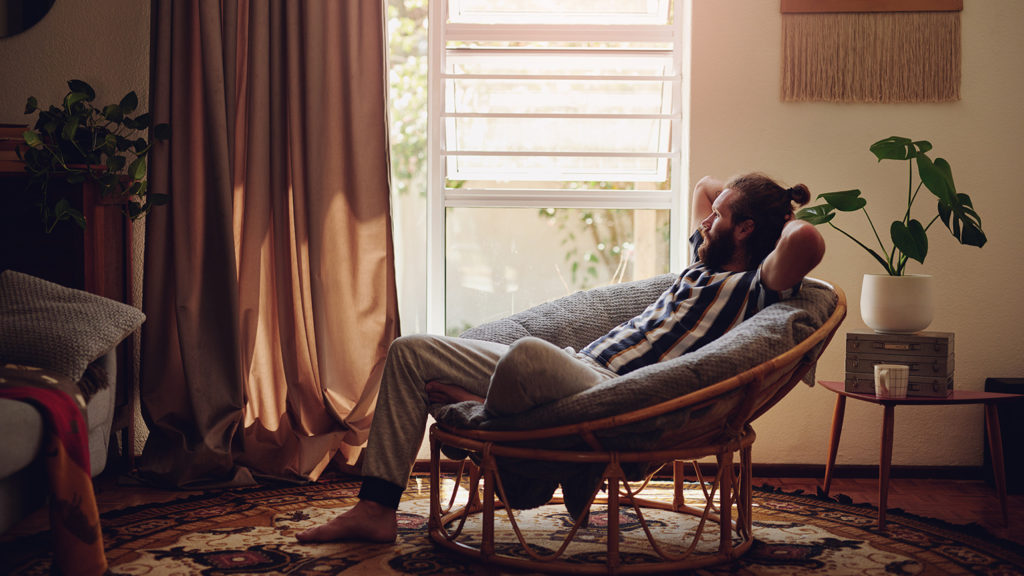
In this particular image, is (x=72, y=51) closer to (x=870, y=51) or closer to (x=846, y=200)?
(x=846, y=200)

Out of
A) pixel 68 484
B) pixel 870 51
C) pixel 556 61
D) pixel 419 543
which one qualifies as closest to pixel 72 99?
pixel 68 484

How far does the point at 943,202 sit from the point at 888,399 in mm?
637

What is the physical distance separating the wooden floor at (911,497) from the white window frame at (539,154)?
3.15 feet

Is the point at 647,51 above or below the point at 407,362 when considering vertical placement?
above

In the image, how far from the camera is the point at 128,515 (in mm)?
2375

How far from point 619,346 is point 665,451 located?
0.41 meters

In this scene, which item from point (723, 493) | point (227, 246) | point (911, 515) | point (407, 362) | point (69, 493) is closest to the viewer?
point (69, 493)

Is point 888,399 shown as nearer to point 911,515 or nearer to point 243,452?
point 911,515

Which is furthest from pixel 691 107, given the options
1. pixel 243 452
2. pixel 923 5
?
pixel 243 452

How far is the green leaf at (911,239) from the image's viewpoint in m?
2.47

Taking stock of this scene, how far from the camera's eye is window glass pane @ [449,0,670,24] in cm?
313

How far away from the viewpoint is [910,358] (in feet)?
8.01

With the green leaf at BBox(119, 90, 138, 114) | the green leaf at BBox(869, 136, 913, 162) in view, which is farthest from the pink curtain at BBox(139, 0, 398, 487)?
the green leaf at BBox(869, 136, 913, 162)

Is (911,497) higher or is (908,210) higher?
(908,210)
